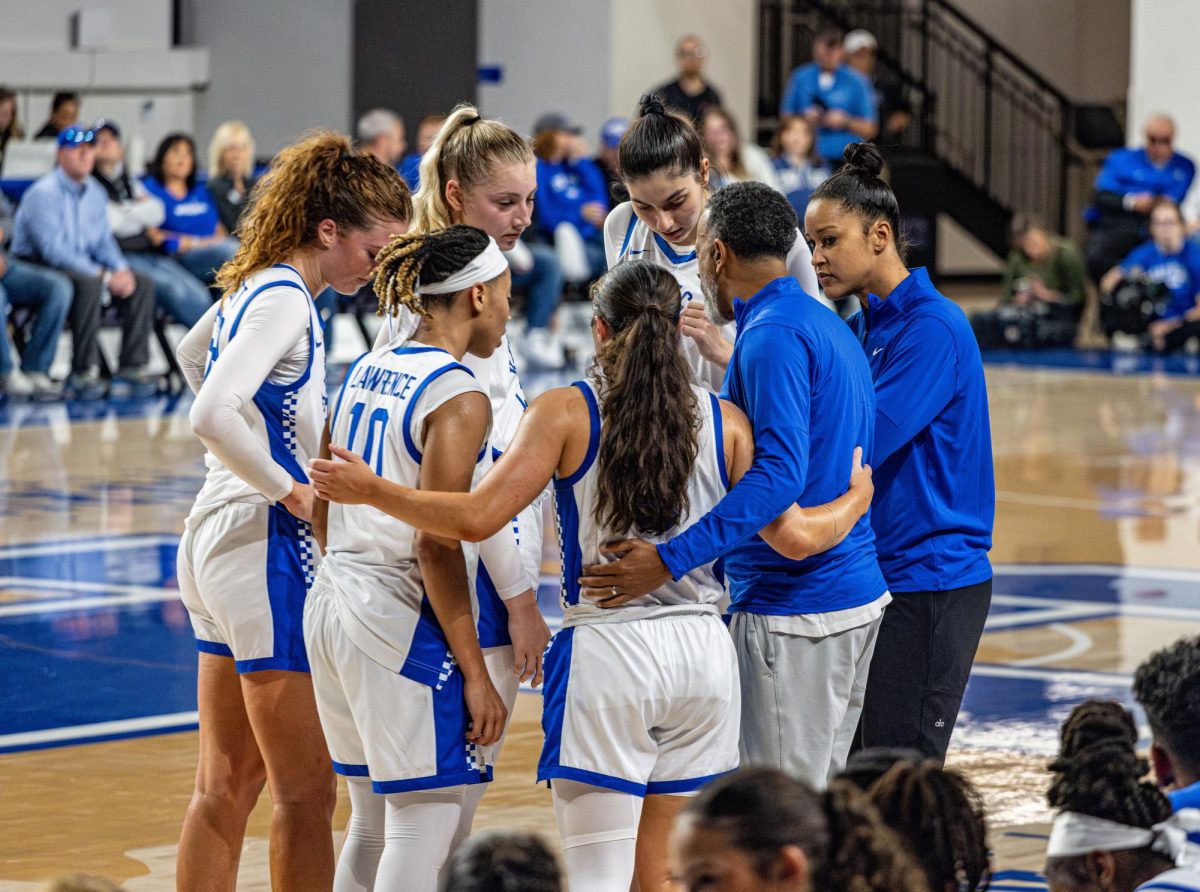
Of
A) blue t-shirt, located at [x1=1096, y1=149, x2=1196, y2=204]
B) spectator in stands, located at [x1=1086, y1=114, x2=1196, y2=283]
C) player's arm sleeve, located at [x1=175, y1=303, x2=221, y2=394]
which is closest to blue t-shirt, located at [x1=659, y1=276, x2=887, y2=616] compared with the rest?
player's arm sleeve, located at [x1=175, y1=303, x2=221, y2=394]

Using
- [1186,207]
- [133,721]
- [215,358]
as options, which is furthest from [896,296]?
[1186,207]

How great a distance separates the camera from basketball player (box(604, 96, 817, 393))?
5.12 meters

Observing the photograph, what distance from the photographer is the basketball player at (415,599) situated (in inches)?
162

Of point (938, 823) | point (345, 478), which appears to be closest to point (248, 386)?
point (345, 478)

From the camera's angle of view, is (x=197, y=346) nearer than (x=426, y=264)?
No

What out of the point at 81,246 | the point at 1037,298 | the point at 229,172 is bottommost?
the point at 1037,298

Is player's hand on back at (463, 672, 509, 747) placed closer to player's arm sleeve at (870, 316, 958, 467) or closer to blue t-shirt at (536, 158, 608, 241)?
player's arm sleeve at (870, 316, 958, 467)

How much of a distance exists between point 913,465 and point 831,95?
1664cm

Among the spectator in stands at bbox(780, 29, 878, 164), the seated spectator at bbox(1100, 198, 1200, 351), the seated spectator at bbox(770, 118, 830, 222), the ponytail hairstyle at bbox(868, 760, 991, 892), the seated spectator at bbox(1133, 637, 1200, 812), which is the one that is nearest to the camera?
the ponytail hairstyle at bbox(868, 760, 991, 892)

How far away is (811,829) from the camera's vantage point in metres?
2.87

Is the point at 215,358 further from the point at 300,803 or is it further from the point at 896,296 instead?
the point at 896,296

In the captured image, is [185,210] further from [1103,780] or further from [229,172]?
[1103,780]

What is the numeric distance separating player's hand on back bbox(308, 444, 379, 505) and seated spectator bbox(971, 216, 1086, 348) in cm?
1668

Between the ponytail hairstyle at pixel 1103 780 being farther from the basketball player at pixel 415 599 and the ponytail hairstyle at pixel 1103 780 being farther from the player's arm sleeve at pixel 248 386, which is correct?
the player's arm sleeve at pixel 248 386
